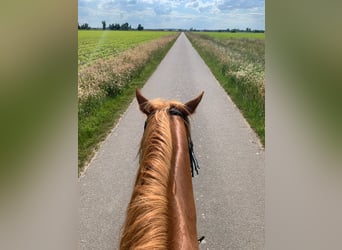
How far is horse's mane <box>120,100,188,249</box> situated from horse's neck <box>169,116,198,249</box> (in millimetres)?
23

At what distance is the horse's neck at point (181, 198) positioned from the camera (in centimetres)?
77

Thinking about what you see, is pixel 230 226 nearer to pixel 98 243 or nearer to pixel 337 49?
pixel 98 243

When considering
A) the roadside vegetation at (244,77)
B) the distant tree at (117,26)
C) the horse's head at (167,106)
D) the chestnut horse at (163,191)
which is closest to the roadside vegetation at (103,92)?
the distant tree at (117,26)

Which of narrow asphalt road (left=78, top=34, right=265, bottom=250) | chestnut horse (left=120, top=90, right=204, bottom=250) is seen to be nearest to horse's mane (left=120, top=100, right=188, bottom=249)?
chestnut horse (left=120, top=90, right=204, bottom=250)

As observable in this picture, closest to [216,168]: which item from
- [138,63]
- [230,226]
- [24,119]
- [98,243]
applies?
[230,226]

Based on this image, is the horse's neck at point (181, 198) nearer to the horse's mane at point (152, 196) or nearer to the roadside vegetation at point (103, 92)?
the horse's mane at point (152, 196)

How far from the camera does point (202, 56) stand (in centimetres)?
412

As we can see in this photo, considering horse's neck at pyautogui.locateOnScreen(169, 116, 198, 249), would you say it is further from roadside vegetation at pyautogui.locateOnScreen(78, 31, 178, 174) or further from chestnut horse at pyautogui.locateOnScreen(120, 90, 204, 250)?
roadside vegetation at pyautogui.locateOnScreen(78, 31, 178, 174)

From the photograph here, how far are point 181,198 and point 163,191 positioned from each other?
95mm

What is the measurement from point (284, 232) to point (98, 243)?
0.95 meters

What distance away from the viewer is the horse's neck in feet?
2.51

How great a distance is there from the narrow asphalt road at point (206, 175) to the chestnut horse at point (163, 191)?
31cm

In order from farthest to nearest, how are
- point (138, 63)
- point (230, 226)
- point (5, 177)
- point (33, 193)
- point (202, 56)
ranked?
point (202, 56)
point (138, 63)
point (230, 226)
point (33, 193)
point (5, 177)

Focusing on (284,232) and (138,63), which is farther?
(138,63)
